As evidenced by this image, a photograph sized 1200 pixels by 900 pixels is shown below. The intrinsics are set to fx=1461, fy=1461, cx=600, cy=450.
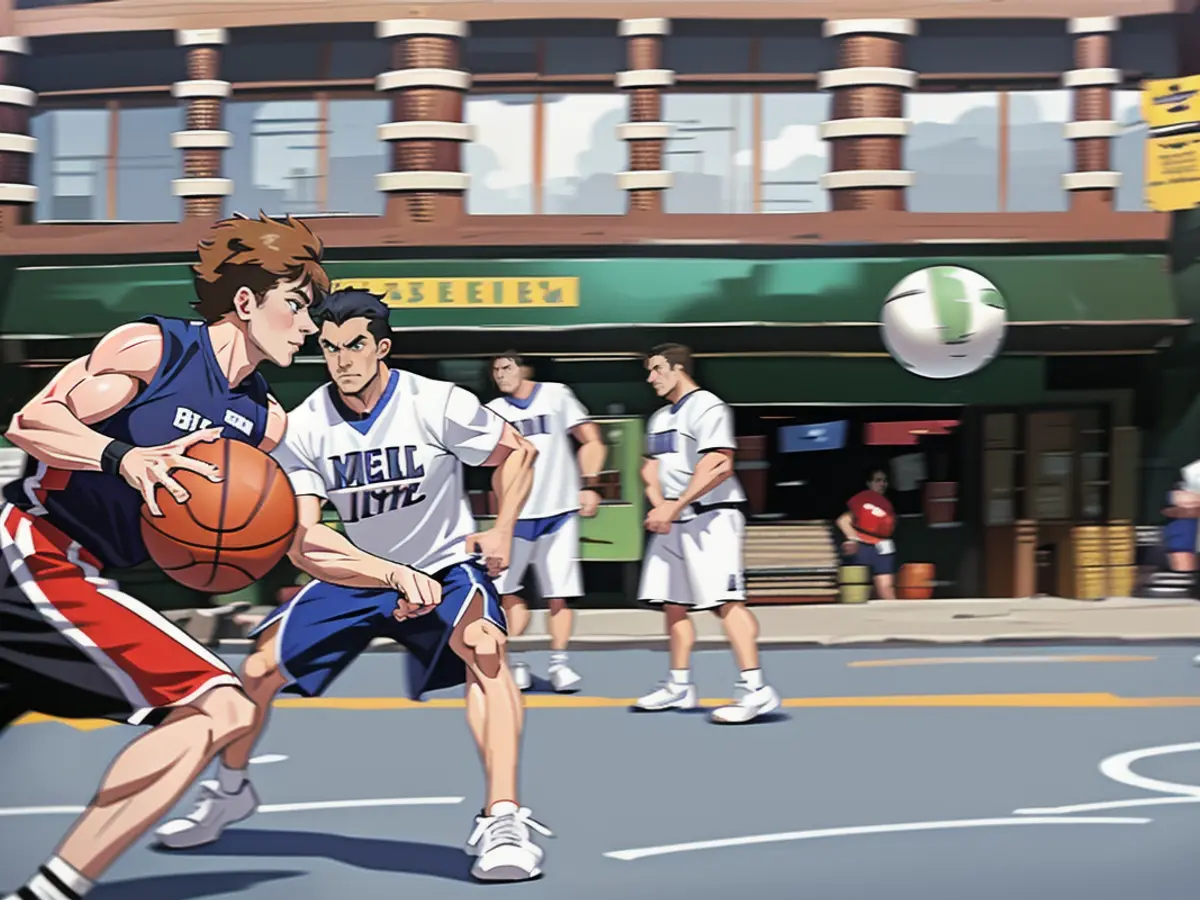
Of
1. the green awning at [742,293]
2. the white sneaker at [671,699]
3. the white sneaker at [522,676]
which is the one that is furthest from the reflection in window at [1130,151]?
the white sneaker at [522,676]

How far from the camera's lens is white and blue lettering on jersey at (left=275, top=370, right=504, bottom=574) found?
4.71 m

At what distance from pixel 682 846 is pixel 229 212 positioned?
4.25m

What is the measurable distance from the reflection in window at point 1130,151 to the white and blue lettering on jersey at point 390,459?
17.3 ft

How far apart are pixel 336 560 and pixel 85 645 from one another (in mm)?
844

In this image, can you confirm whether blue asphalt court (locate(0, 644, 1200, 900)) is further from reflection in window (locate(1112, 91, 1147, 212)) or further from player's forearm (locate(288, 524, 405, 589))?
reflection in window (locate(1112, 91, 1147, 212))

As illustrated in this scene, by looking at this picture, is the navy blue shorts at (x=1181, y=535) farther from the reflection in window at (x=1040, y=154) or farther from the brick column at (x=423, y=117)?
the brick column at (x=423, y=117)

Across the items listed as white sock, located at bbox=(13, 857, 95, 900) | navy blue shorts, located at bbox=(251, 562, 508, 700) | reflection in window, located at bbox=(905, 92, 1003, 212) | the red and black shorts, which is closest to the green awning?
reflection in window, located at bbox=(905, 92, 1003, 212)

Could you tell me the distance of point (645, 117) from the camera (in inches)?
373

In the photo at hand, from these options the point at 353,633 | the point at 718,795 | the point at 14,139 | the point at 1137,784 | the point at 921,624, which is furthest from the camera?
the point at 921,624

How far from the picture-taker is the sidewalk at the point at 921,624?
8531 mm

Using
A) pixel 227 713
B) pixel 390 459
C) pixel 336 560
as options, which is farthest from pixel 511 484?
pixel 227 713

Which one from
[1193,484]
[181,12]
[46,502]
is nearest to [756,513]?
[1193,484]

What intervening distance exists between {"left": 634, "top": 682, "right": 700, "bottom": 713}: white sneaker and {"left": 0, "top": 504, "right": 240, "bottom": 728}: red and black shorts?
329cm

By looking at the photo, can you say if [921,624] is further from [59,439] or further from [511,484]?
[59,439]
